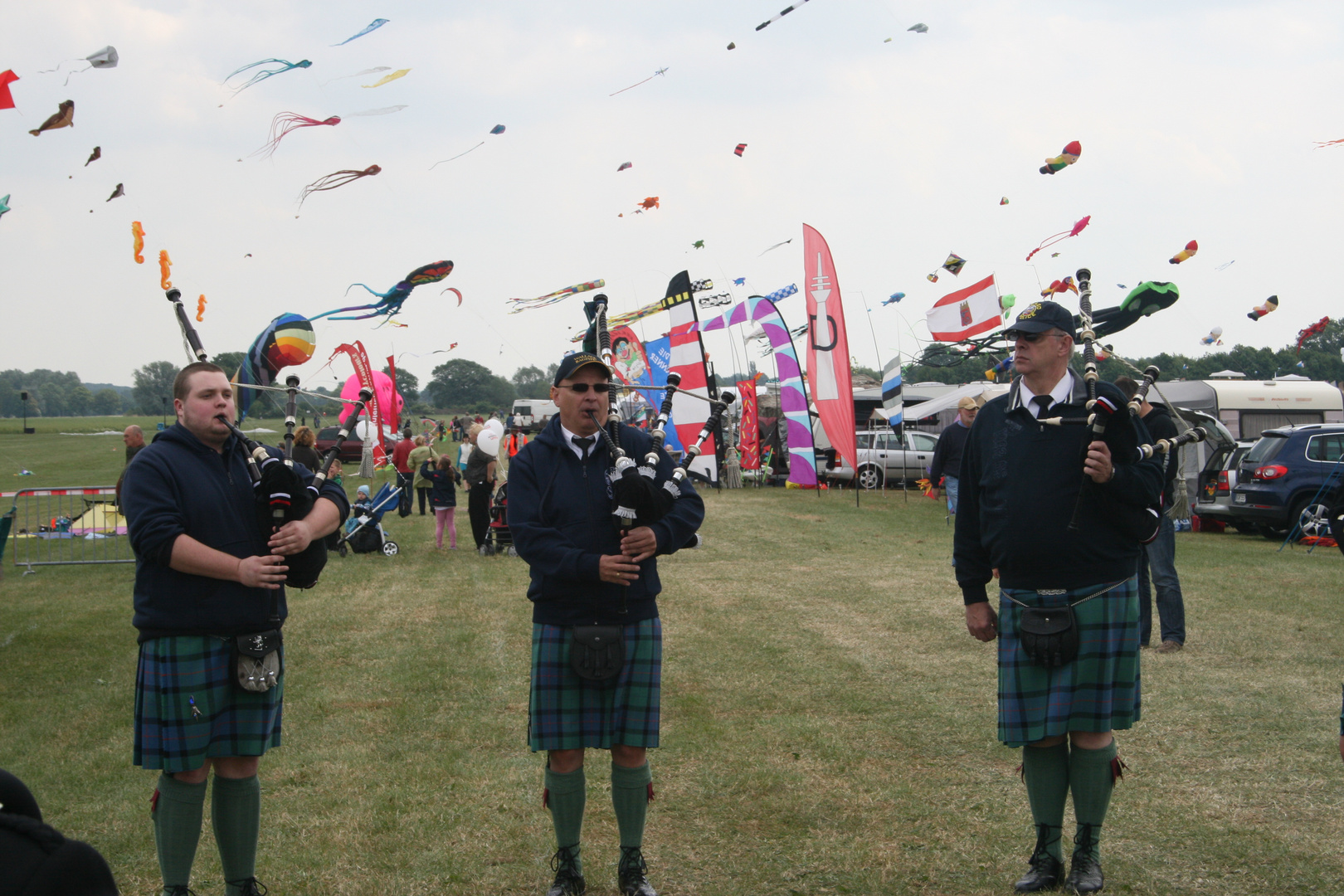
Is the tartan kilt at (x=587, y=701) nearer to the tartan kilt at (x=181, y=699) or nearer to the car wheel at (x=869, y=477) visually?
the tartan kilt at (x=181, y=699)

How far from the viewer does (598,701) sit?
3.17 meters

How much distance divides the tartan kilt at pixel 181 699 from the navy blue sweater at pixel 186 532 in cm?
5

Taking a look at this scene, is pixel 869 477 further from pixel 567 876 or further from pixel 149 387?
pixel 149 387

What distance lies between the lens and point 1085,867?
313cm

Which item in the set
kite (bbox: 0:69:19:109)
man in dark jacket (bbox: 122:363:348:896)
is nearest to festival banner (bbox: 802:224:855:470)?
kite (bbox: 0:69:19:109)

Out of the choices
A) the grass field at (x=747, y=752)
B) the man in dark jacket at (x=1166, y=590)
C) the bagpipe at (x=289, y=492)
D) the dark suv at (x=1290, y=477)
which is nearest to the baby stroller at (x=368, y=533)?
the grass field at (x=747, y=752)

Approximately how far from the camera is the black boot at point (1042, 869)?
312cm

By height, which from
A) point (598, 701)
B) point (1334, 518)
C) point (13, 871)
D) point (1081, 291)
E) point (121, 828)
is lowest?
point (121, 828)

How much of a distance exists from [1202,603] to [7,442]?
53.3 metres

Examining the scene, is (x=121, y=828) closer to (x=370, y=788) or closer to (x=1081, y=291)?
(x=370, y=788)

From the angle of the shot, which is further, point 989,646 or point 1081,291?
point 989,646

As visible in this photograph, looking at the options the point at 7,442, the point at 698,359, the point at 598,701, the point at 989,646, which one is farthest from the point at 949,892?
the point at 7,442

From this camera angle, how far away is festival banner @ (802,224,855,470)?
15984 mm

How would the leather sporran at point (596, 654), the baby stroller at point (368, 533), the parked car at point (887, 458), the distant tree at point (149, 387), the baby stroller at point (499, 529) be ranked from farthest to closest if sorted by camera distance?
the distant tree at point (149, 387)
the parked car at point (887, 458)
the baby stroller at point (368, 533)
the baby stroller at point (499, 529)
the leather sporran at point (596, 654)
